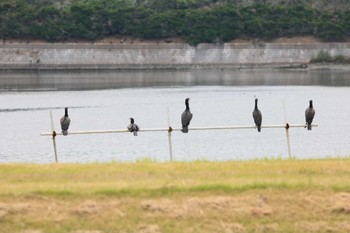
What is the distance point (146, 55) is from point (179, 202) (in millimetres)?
114611

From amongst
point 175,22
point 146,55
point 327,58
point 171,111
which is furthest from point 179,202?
point 175,22

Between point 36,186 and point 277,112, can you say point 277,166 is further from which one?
point 277,112

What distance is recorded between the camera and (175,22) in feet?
448

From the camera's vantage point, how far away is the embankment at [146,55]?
12781 cm

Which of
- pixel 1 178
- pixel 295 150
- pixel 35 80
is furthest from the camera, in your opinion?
pixel 35 80

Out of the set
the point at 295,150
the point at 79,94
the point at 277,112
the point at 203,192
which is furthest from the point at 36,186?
the point at 79,94

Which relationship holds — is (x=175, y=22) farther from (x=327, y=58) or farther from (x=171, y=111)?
(x=171, y=111)

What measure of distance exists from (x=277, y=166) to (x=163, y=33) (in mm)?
115691

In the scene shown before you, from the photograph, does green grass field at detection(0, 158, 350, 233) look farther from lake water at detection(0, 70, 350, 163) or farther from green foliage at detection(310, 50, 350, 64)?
green foliage at detection(310, 50, 350, 64)

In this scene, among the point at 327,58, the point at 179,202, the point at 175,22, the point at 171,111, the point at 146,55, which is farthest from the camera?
the point at 175,22

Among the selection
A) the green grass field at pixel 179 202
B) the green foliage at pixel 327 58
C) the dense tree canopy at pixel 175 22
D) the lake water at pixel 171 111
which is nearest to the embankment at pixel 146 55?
the green foliage at pixel 327 58

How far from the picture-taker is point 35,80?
111 m

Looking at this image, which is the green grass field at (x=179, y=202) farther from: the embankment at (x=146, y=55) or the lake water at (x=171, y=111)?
the embankment at (x=146, y=55)

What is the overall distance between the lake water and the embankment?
16.9 feet
